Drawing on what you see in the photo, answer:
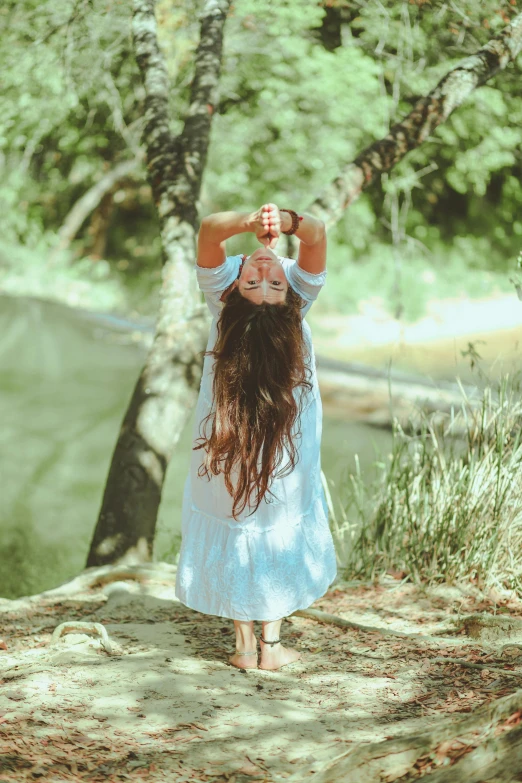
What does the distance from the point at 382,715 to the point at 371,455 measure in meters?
5.20

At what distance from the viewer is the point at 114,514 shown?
14.0 feet

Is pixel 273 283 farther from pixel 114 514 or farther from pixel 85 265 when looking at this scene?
pixel 85 265

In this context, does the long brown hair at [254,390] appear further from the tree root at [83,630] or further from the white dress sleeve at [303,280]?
the tree root at [83,630]

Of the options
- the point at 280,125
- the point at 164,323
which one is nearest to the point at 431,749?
the point at 164,323

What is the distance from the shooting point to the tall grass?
3.54 m

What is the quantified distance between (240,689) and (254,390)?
0.87 m

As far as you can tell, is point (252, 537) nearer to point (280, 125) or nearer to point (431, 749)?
point (431, 749)

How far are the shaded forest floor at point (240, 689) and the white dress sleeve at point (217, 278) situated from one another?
114 cm

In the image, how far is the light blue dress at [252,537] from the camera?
2666 mm

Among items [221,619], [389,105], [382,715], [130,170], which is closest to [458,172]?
[389,105]

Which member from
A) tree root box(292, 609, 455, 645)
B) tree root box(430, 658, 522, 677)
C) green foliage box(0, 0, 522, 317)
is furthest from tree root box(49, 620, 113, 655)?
green foliage box(0, 0, 522, 317)

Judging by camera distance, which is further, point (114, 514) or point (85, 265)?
point (85, 265)

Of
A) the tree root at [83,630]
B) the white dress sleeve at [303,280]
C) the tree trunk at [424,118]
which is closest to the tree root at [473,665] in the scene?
the tree root at [83,630]

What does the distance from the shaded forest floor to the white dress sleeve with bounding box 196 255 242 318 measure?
44.7 inches
